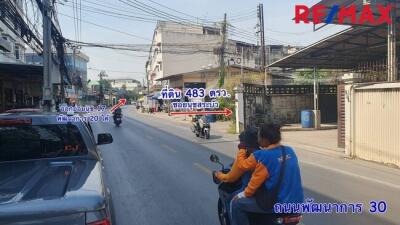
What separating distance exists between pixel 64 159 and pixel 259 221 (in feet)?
7.10

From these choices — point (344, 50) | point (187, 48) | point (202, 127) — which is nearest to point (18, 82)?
point (202, 127)

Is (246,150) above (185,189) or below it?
above

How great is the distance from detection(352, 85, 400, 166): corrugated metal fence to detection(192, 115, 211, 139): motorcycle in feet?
26.2

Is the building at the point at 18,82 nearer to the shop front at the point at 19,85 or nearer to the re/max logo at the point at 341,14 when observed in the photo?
the shop front at the point at 19,85

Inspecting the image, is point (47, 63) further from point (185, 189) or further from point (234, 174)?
point (234, 174)

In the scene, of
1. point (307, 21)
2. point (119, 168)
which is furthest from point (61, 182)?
point (307, 21)

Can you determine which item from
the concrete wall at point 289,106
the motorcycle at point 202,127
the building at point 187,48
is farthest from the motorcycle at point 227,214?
the building at point 187,48

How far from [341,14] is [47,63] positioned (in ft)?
33.0

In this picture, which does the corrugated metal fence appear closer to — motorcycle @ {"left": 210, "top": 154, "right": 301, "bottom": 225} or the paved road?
the paved road

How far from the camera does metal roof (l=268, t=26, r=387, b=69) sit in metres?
19.6

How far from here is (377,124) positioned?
40.8 feet

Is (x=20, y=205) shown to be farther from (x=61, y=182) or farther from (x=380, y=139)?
(x=380, y=139)

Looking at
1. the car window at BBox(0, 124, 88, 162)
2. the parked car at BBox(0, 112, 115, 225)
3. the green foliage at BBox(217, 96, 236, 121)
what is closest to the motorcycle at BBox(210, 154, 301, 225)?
the parked car at BBox(0, 112, 115, 225)

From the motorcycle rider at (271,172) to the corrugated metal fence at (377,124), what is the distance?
855cm
